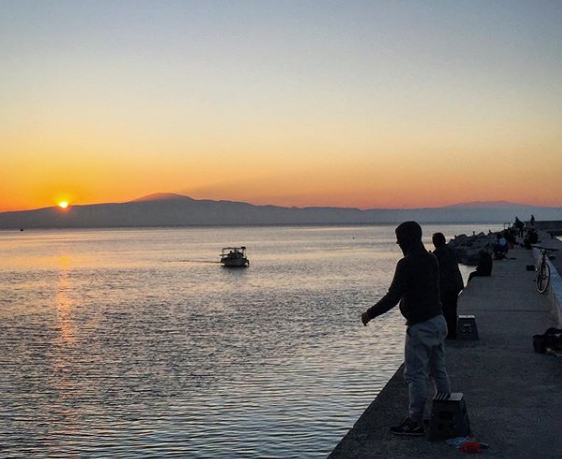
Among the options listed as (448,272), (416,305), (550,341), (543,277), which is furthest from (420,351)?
(543,277)

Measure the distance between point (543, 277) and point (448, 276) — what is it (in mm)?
10050

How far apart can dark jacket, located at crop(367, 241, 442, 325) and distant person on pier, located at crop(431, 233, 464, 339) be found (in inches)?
193

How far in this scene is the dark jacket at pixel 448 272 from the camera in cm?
1334

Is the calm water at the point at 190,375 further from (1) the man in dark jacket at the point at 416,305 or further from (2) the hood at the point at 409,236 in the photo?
(2) the hood at the point at 409,236

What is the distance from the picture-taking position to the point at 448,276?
45.1ft

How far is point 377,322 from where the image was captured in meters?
29.1

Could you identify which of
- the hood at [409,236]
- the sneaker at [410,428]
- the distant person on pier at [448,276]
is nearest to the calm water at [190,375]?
the distant person on pier at [448,276]

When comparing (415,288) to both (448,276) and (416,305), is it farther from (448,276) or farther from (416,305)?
(448,276)

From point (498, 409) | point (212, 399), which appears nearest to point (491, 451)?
point (498, 409)

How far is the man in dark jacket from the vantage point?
809 centimetres

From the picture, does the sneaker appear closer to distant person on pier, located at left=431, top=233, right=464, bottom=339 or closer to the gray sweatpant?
the gray sweatpant

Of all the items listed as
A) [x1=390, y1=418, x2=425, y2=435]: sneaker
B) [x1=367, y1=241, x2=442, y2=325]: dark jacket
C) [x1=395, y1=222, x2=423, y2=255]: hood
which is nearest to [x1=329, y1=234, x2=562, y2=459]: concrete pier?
[x1=390, y1=418, x2=425, y2=435]: sneaker

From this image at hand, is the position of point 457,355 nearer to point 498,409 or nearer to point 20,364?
point 498,409

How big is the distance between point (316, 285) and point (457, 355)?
43.0 meters
